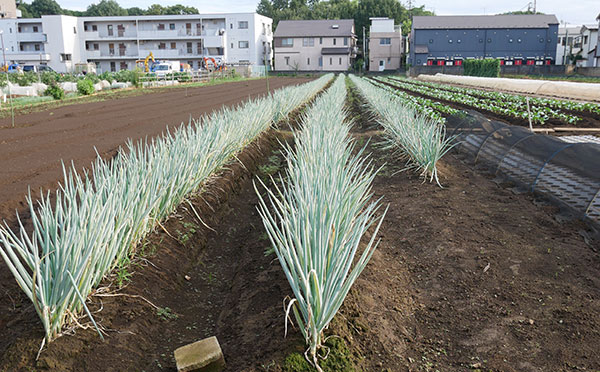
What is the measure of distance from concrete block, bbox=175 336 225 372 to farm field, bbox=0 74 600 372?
4.3 inches

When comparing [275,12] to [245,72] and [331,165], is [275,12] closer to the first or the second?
[245,72]

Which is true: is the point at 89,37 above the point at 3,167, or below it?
above

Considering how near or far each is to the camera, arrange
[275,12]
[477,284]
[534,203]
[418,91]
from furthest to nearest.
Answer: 1. [275,12]
2. [418,91]
3. [534,203]
4. [477,284]

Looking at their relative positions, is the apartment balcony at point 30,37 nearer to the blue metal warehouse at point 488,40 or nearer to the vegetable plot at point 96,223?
the blue metal warehouse at point 488,40

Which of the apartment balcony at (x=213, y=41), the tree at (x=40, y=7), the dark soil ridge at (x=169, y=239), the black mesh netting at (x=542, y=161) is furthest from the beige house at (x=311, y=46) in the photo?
the black mesh netting at (x=542, y=161)

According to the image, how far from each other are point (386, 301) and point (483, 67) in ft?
116

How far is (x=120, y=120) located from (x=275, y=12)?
68.5m

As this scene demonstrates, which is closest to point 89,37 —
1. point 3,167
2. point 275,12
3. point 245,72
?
point 245,72

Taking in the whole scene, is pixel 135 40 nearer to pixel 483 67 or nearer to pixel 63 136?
pixel 483 67

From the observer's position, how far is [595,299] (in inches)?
111

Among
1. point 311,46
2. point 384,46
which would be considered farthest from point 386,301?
point 311,46

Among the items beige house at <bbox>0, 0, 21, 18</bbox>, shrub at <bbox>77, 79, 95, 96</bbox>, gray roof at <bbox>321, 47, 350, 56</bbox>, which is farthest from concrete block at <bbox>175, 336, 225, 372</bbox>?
beige house at <bbox>0, 0, 21, 18</bbox>

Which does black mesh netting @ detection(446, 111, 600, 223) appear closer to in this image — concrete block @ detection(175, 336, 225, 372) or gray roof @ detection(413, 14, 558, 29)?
concrete block @ detection(175, 336, 225, 372)

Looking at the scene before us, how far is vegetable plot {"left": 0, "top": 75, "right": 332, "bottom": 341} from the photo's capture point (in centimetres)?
217
